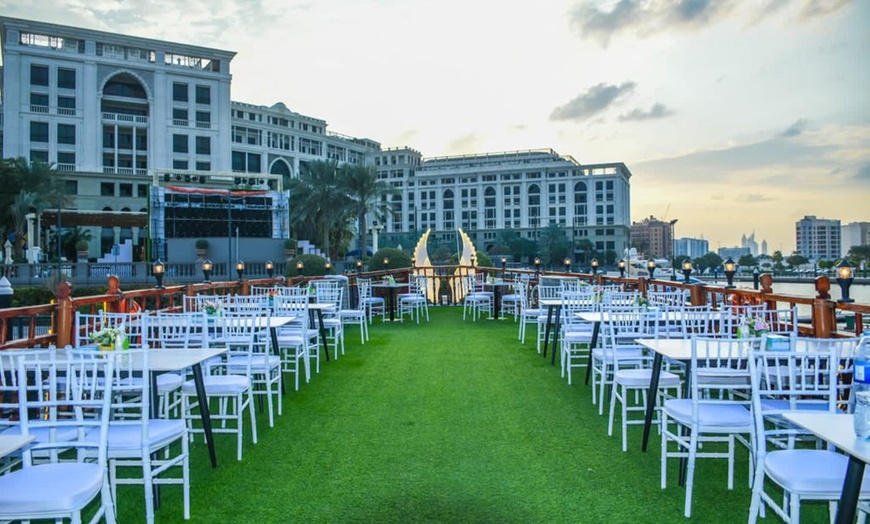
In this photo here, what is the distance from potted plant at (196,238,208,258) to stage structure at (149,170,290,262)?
0.59 meters

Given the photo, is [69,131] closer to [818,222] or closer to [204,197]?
[204,197]

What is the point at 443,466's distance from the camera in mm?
4191

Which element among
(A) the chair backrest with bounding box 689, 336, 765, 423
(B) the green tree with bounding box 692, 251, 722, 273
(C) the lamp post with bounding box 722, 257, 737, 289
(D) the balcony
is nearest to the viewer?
(A) the chair backrest with bounding box 689, 336, 765, 423

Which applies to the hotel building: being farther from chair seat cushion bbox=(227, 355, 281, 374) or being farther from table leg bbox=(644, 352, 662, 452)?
table leg bbox=(644, 352, 662, 452)

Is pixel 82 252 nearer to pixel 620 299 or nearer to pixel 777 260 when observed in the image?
pixel 620 299

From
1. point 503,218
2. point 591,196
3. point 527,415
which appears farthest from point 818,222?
point 527,415

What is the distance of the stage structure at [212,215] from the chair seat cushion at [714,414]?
92.9ft

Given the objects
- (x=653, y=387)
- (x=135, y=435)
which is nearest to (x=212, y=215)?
(x=135, y=435)

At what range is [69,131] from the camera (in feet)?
156

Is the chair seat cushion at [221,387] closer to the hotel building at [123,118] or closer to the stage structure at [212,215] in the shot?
the stage structure at [212,215]

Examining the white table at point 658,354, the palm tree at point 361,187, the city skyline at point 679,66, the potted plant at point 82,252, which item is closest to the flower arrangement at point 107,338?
the white table at point 658,354

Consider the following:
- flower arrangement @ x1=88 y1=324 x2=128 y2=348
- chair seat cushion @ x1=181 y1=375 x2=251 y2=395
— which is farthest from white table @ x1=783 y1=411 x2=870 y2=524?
flower arrangement @ x1=88 y1=324 x2=128 y2=348

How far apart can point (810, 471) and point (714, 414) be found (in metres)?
0.94

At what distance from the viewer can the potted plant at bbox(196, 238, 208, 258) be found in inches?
1191
